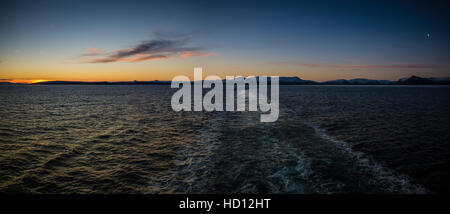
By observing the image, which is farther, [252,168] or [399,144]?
[399,144]

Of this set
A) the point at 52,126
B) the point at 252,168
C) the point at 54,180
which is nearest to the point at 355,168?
the point at 252,168

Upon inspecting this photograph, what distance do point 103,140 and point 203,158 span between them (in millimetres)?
9593

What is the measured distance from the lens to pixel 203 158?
43.4 feet

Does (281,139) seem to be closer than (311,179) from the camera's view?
No

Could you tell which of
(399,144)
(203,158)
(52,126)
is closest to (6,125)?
(52,126)

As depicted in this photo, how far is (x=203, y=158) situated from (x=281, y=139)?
7.31 meters

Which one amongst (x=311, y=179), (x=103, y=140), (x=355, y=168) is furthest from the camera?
(x=103, y=140)

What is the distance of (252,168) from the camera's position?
1131 centimetres

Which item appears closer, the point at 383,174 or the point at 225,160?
the point at 383,174

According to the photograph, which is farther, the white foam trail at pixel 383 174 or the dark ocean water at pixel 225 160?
the dark ocean water at pixel 225 160

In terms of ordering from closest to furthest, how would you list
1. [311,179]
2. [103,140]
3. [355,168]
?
[311,179]
[355,168]
[103,140]

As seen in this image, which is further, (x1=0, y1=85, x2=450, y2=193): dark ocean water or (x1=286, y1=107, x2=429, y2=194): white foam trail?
(x1=0, y1=85, x2=450, y2=193): dark ocean water
